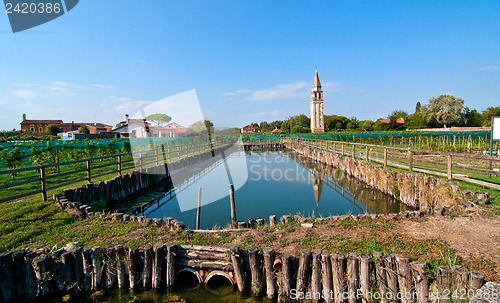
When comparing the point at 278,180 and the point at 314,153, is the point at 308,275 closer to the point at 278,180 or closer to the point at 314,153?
the point at 278,180

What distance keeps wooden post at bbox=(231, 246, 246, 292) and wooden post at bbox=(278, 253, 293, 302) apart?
649 millimetres

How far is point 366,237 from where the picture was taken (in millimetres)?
5121

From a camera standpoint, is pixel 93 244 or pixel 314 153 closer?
pixel 93 244

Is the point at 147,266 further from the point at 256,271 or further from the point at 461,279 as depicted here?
the point at 461,279

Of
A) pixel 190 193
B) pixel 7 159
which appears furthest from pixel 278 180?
pixel 7 159

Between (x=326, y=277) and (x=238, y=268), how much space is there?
1.43 metres

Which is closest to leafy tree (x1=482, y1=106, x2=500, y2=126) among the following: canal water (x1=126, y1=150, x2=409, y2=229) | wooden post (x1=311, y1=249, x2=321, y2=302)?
canal water (x1=126, y1=150, x2=409, y2=229)

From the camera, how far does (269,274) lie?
426 centimetres

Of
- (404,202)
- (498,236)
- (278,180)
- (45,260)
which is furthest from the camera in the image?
(278,180)

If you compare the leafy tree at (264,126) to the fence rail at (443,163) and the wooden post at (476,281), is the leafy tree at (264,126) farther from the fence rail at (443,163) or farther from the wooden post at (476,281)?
the wooden post at (476,281)

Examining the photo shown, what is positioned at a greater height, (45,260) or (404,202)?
(45,260)

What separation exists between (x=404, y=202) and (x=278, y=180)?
709 centimetres

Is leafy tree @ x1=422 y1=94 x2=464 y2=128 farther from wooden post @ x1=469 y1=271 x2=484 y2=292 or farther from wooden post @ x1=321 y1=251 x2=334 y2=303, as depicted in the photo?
wooden post @ x1=321 y1=251 x2=334 y2=303

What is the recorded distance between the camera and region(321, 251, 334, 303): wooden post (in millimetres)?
3963
